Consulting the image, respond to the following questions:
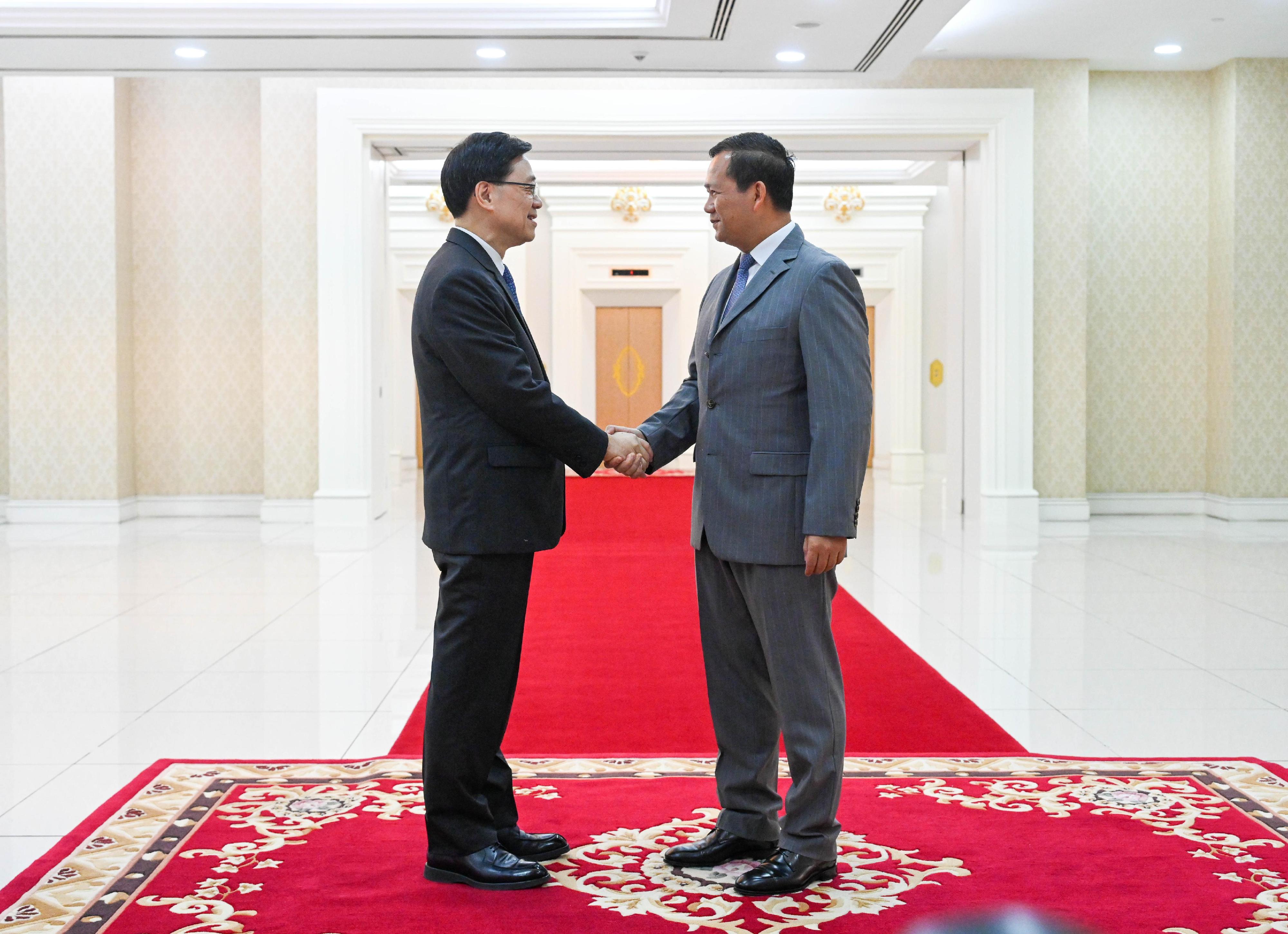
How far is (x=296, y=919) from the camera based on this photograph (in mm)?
2639

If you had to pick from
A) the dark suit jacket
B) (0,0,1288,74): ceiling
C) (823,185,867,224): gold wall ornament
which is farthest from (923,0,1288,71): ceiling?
the dark suit jacket

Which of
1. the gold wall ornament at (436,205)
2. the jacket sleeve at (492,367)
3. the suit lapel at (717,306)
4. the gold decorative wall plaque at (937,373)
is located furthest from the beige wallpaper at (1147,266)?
the jacket sleeve at (492,367)

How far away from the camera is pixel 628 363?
1794cm

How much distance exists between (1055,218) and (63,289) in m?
8.66

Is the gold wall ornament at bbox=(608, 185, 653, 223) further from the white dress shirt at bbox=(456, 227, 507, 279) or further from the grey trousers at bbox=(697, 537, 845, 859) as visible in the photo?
the grey trousers at bbox=(697, 537, 845, 859)

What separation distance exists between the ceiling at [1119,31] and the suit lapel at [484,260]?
24.1 ft

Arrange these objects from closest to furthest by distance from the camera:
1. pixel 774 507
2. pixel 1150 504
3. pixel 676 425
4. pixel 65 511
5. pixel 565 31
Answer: pixel 774 507
pixel 676 425
pixel 565 31
pixel 65 511
pixel 1150 504

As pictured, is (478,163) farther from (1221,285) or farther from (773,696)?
(1221,285)

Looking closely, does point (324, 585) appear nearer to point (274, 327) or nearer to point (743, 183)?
point (274, 327)

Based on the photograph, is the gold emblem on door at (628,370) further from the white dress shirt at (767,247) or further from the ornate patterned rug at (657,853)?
the white dress shirt at (767,247)

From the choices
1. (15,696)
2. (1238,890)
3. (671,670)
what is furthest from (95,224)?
(1238,890)

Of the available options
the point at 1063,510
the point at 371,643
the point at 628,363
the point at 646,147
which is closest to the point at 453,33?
the point at 646,147

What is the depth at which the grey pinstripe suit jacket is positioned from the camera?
9.17 feet

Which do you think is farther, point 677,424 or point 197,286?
point 197,286
